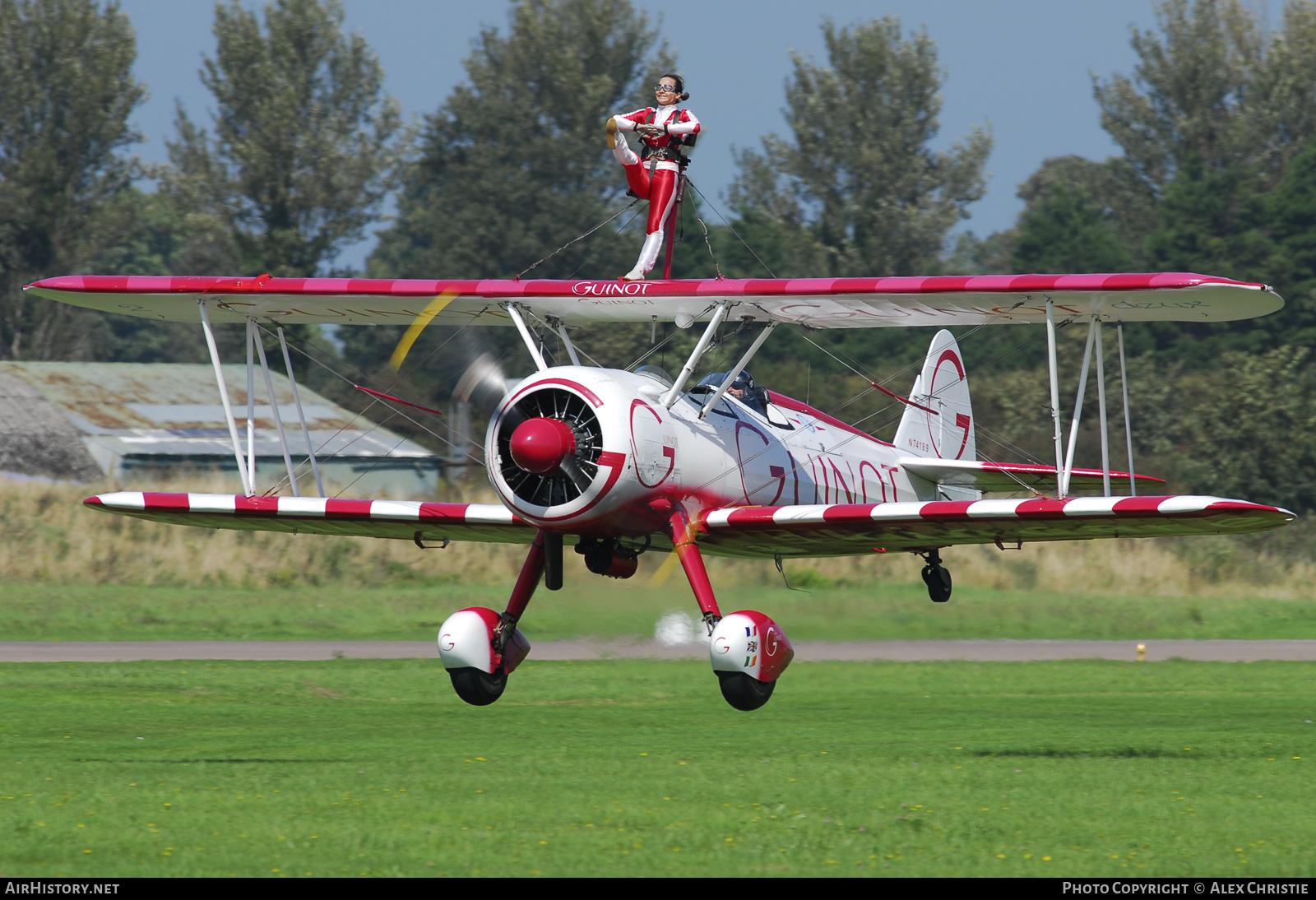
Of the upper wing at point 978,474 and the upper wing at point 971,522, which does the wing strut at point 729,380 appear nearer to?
the upper wing at point 971,522

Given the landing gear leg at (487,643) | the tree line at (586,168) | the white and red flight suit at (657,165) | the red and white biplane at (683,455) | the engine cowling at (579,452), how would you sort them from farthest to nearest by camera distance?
the tree line at (586,168), the white and red flight suit at (657,165), the landing gear leg at (487,643), the red and white biplane at (683,455), the engine cowling at (579,452)

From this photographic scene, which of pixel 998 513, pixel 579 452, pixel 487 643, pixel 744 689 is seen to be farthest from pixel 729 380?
pixel 487 643

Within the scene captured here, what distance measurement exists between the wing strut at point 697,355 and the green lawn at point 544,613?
9.15 m

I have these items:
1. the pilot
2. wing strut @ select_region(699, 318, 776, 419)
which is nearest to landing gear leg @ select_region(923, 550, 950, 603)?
the pilot

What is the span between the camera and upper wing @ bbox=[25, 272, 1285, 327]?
43.4ft

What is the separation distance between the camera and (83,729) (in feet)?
47.1

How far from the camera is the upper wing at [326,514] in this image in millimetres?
14727

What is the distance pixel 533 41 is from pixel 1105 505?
5604 centimetres

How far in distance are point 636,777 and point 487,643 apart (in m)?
2.93

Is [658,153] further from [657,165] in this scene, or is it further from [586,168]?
[586,168]

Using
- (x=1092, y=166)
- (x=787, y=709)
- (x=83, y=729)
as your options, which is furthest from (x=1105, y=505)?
(x=1092, y=166)

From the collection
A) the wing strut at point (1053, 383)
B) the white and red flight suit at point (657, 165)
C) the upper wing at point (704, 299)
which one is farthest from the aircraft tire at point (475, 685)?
the wing strut at point (1053, 383)
